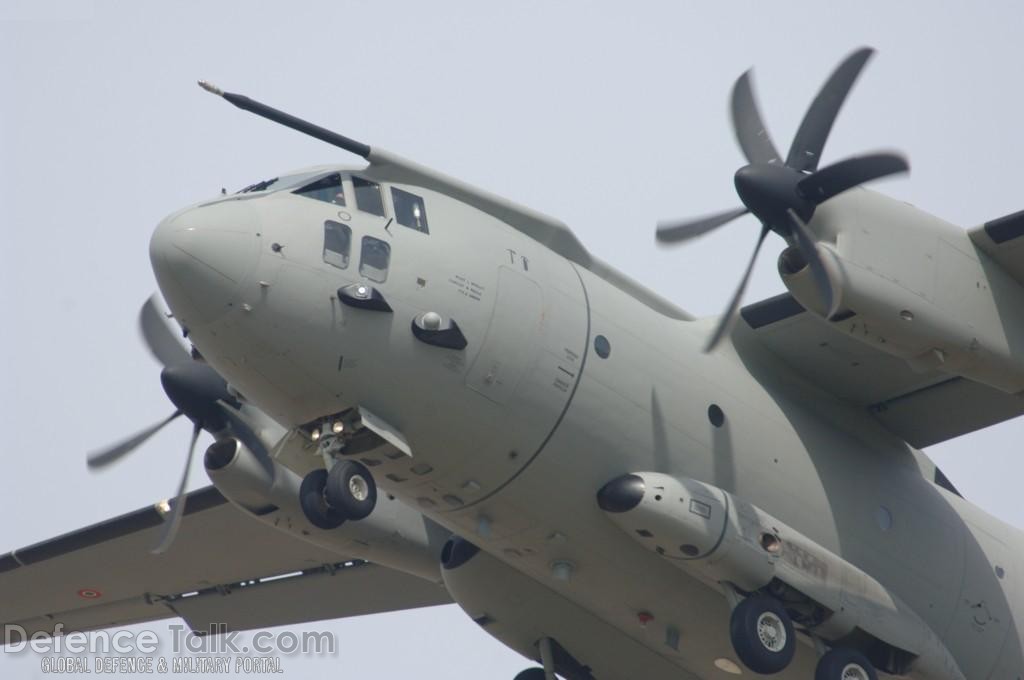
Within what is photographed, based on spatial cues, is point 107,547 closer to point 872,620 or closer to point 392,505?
point 392,505

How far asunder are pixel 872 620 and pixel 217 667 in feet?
28.8

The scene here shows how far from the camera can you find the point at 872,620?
1590cm

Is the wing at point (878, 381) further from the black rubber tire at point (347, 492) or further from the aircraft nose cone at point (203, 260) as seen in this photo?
the aircraft nose cone at point (203, 260)

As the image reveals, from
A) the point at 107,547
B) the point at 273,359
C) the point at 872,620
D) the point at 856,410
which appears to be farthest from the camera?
the point at 107,547

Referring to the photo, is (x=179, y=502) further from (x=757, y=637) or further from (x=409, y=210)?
(x=757, y=637)

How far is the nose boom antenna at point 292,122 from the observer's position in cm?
1467

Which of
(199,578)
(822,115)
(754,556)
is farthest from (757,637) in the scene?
(199,578)

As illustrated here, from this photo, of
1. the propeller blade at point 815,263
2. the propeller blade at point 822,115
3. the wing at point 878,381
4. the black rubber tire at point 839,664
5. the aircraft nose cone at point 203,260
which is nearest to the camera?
the aircraft nose cone at point 203,260

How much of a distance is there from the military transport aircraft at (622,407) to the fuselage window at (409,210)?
3cm

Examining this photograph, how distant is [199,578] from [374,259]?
24.7 ft

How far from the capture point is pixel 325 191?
14.5 meters

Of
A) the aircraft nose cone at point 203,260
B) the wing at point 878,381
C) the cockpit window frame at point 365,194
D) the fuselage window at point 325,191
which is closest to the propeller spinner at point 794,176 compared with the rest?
the wing at point 878,381

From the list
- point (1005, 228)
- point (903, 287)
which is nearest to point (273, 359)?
point (903, 287)

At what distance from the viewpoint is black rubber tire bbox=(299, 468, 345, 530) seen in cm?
1428
